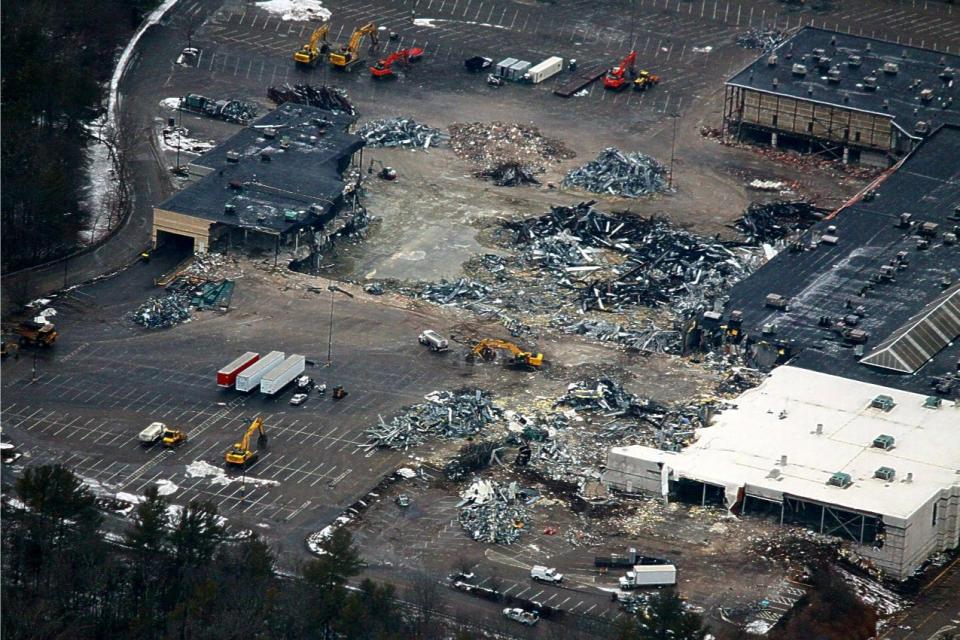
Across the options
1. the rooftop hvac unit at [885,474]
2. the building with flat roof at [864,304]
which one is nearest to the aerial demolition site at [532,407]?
the rooftop hvac unit at [885,474]

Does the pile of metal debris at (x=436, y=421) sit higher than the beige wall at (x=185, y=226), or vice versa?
the beige wall at (x=185, y=226)

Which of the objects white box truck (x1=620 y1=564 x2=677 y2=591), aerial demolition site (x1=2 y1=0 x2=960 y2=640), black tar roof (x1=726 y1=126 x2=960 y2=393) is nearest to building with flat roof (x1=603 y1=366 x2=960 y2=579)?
aerial demolition site (x1=2 y1=0 x2=960 y2=640)

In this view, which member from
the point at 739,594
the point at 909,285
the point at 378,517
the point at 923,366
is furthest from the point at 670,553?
A: the point at 909,285

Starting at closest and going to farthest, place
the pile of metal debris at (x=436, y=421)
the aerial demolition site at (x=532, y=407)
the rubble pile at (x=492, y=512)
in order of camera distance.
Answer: the aerial demolition site at (x=532, y=407), the rubble pile at (x=492, y=512), the pile of metal debris at (x=436, y=421)

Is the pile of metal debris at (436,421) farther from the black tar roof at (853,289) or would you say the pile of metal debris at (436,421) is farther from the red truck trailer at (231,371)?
the black tar roof at (853,289)

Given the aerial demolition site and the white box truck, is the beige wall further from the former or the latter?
the white box truck
